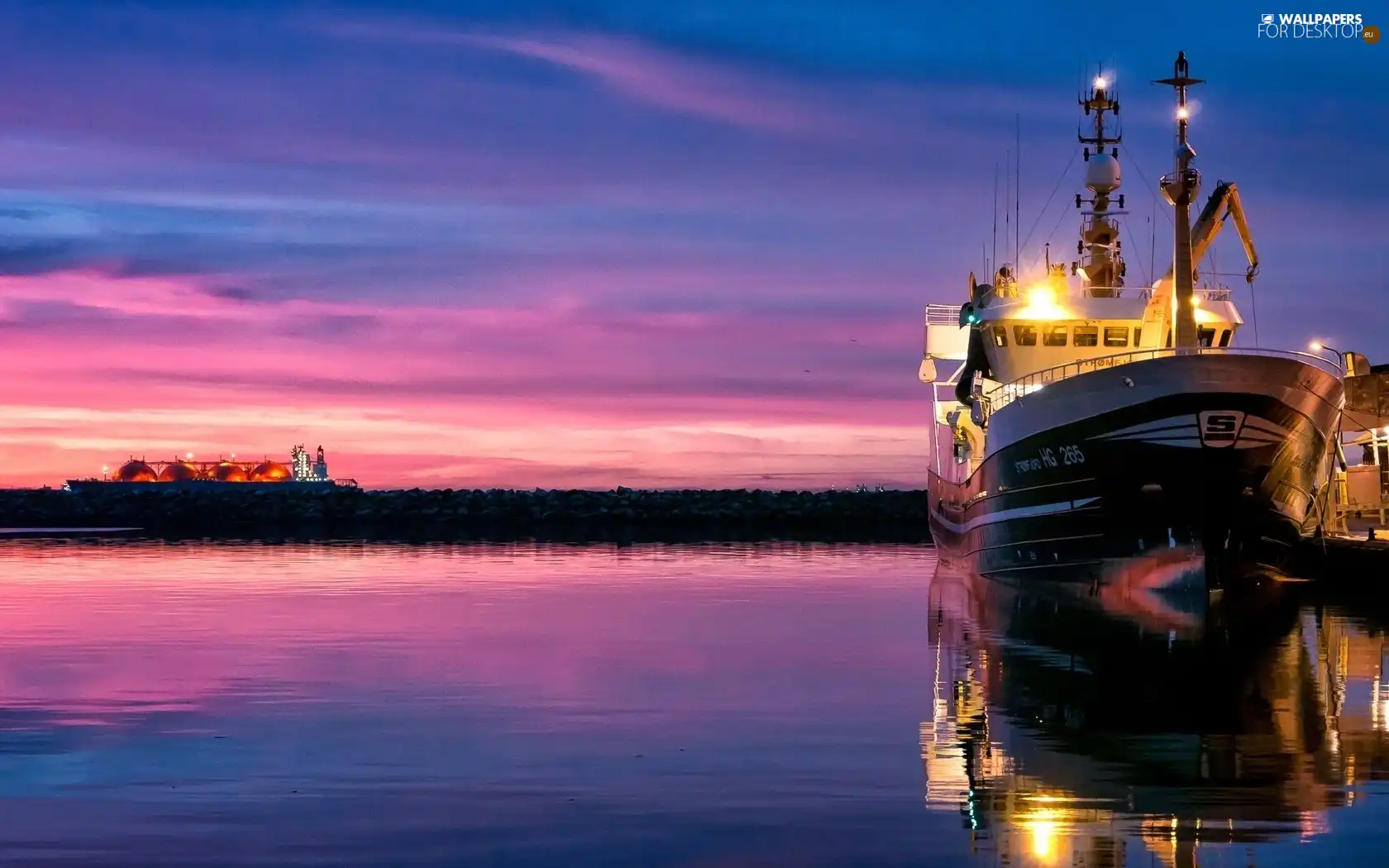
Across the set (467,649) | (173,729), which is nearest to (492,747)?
(173,729)

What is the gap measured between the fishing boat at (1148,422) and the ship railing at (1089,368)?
107 mm

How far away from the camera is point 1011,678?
23875 mm

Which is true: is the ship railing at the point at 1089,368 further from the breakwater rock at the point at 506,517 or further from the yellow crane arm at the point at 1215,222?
the breakwater rock at the point at 506,517

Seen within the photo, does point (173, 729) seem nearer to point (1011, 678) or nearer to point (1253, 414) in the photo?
point (1011, 678)

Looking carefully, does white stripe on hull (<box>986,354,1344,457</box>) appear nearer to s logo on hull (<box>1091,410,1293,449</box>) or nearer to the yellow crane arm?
s logo on hull (<box>1091,410,1293,449</box>)

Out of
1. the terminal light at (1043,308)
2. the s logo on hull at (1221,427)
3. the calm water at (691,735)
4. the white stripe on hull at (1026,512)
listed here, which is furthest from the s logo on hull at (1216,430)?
the terminal light at (1043,308)

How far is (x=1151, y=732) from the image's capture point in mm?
18438

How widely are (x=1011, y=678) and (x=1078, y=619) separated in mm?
11076

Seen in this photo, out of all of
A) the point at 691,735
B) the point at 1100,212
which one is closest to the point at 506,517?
the point at 1100,212

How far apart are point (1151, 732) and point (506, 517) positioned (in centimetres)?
9653

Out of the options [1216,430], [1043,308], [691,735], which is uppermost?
[1043,308]

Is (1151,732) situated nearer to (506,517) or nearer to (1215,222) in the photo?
(1215,222)

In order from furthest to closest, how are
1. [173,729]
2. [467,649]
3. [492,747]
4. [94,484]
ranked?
[94,484] → [467,649] → [173,729] → [492,747]

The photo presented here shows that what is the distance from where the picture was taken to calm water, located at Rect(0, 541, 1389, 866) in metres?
12.6
